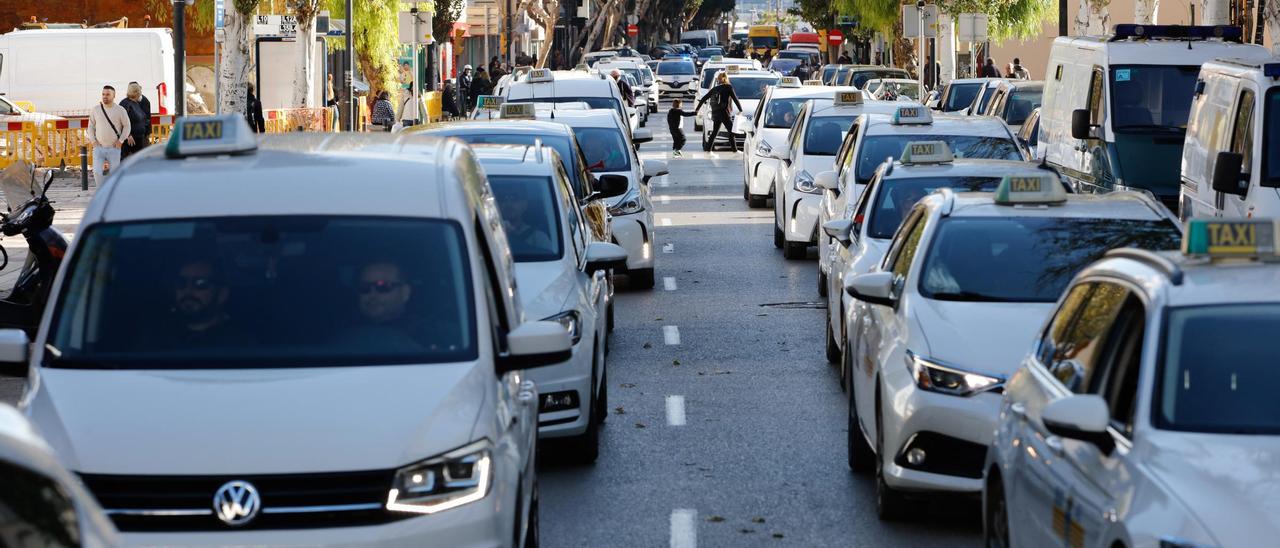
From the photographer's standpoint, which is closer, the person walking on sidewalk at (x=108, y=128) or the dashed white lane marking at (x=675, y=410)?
the dashed white lane marking at (x=675, y=410)

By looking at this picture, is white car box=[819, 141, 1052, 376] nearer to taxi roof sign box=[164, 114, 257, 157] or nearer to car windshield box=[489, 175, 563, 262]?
car windshield box=[489, 175, 563, 262]

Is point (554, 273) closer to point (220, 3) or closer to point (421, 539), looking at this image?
point (421, 539)

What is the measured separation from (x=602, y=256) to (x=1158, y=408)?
5859 mm

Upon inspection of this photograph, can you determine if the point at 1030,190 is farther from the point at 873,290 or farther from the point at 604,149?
the point at 604,149

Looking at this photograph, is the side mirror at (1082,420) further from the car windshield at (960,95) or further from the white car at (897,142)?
the car windshield at (960,95)

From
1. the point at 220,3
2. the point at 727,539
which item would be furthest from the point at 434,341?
the point at 220,3

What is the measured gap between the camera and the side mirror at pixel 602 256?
37.0 ft

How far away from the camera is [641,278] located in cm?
1859

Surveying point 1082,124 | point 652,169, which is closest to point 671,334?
point 652,169

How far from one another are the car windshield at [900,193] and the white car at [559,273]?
185 centimetres

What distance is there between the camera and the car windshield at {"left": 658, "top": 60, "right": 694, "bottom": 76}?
7050 cm

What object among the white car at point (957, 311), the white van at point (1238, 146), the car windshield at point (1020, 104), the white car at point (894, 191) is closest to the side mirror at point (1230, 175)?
the white van at point (1238, 146)

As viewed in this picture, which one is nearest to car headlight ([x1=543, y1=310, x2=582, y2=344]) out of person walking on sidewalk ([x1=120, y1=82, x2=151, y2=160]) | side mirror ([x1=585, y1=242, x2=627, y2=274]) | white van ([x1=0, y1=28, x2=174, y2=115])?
side mirror ([x1=585, y1=242, x2=627, y2=274])

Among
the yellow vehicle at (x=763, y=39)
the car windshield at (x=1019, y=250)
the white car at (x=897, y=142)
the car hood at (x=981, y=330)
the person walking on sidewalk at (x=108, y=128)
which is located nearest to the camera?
the car hood at (x=981, y=330)
